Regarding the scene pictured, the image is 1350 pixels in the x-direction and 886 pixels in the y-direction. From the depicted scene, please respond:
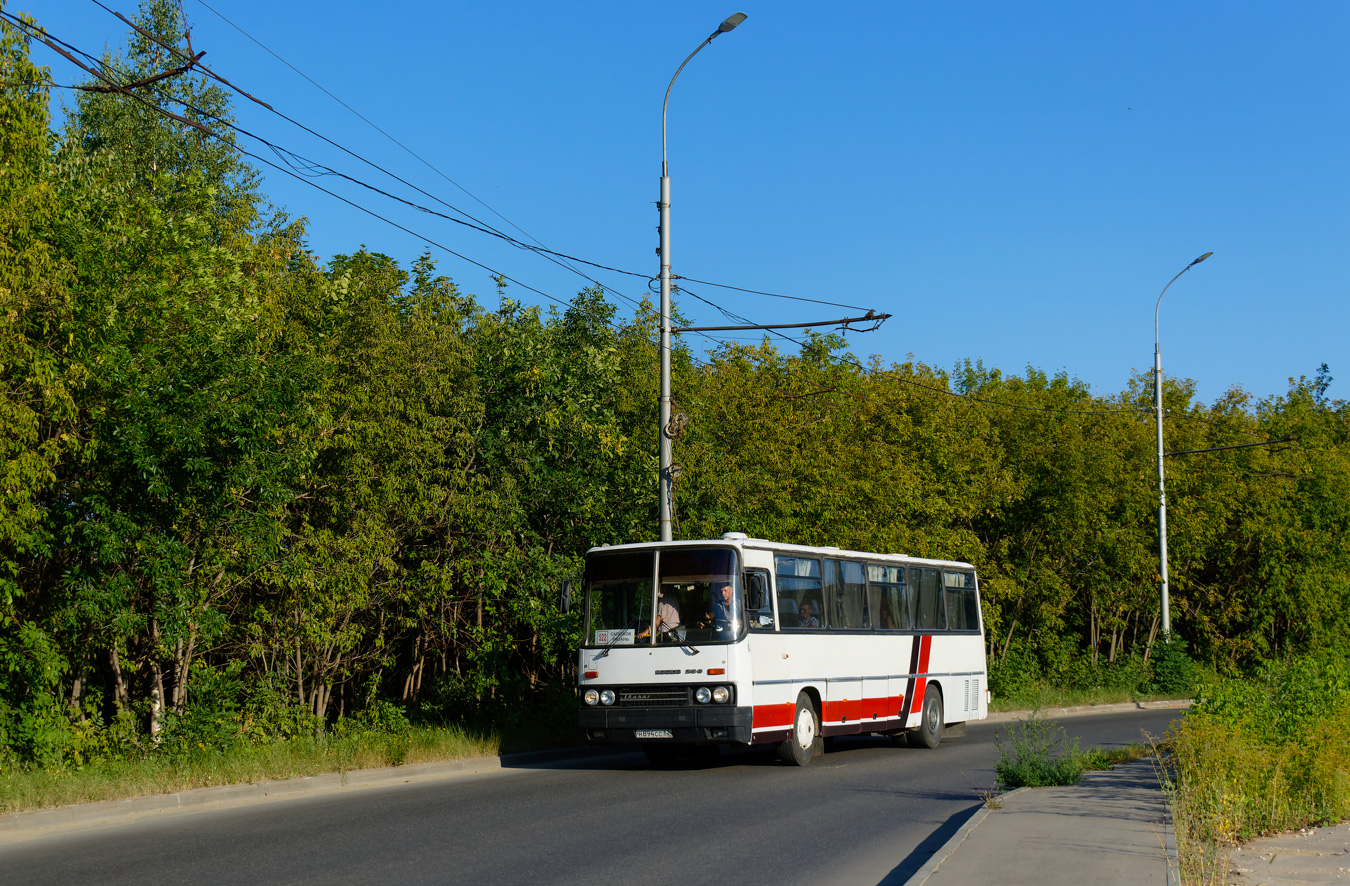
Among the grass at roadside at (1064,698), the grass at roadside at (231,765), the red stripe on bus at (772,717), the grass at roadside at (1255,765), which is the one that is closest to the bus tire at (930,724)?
the red stripe on bus at (772,717)

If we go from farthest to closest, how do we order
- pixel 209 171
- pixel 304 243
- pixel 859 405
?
pixel 209 171 → pixel 859 405 → pixel 304 243

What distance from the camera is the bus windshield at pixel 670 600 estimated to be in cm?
1662

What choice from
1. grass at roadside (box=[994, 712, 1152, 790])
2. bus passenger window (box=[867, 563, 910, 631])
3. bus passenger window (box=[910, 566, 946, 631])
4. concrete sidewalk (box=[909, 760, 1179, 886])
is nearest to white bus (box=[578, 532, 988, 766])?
bus passenger window (box=[867, 563, 910, 631])

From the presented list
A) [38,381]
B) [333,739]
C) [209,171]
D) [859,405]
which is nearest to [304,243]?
[209,171]

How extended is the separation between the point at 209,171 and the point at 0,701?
27.3m

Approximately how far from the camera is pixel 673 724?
1636 centimetres

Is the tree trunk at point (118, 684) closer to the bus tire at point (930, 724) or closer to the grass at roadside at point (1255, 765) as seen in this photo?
the bus tire at point (930, 724)

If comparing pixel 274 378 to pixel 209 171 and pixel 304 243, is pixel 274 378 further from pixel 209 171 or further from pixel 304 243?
pixel 209 171

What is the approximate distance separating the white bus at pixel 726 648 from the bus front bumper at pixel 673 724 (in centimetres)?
2

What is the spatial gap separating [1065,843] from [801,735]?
28.2 feet

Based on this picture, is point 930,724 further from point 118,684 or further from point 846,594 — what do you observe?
point 118,684

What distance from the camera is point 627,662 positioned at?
16781 millimetres

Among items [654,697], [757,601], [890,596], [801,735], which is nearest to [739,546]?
[757,601]

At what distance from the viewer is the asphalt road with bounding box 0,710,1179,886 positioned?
927 centimetres
